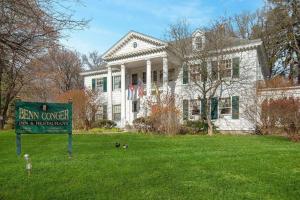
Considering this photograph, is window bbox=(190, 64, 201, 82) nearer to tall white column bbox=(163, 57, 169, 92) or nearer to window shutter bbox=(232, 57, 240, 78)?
tall white column bbox=(163, 57, 169, 92)

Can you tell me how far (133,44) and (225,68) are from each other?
8.95 meters

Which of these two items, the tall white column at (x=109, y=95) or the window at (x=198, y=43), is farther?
the tall white column at (x=109, y=95)

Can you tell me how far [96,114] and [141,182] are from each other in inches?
997

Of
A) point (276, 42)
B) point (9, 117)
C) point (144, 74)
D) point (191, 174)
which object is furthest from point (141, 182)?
point (9, 117)

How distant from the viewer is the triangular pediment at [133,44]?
28031mm

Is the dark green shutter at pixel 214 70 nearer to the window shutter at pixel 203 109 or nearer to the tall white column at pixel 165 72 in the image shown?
the window shutter at pixel 203 109

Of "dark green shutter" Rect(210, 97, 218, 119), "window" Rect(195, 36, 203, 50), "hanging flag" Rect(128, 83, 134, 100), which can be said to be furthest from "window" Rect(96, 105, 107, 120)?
"window" Rect(195, 36, 203, 50)

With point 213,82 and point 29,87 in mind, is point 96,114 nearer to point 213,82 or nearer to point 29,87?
point 29,87

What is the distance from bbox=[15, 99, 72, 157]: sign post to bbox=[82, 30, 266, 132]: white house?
1534cm

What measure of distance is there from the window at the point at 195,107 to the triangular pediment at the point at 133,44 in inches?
199

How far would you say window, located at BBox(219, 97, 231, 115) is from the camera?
2566 centimetres

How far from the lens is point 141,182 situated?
674 cm

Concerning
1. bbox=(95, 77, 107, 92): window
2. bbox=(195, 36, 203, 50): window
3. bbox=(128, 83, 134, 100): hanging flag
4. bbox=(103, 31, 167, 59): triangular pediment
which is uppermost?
bbox=(103, 31, 167, 59): triangular pediment

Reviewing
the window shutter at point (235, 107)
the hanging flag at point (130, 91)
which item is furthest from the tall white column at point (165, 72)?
the window shutter at point (235, 107)
